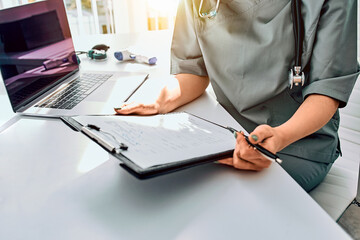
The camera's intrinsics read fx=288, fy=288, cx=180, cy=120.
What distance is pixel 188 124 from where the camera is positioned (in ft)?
2.23

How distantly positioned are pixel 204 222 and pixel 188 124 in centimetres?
27

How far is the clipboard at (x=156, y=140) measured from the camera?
1.56 feet

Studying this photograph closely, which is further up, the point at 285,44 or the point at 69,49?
the point at 285,44

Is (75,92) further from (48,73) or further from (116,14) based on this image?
(116,14)

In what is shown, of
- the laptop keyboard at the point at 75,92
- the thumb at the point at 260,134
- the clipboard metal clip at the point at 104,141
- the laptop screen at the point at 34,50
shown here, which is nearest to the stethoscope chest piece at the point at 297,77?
the thumb at the point at 260,134

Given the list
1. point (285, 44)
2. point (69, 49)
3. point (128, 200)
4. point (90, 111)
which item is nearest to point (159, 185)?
point (128, 200)

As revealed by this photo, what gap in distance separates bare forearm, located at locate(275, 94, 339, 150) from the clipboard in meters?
0.16

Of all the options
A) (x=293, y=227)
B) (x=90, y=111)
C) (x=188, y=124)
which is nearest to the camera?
(x=293, y=227)

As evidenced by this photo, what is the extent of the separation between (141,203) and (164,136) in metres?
0.15

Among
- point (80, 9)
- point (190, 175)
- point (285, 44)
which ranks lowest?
point (80, 9)

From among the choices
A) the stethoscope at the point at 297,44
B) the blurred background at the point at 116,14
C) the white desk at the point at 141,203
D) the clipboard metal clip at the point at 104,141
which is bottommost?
the blurred background at the point at 116,14

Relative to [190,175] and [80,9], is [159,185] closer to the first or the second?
[190,175]

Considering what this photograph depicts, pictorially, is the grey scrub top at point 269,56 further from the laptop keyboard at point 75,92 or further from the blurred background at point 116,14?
the blurred background at point 116,14

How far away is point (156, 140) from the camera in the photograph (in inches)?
22.4
